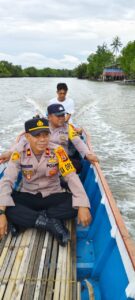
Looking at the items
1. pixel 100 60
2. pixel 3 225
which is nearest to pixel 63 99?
pixel 3 225

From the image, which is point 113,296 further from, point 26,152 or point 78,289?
point 26,152

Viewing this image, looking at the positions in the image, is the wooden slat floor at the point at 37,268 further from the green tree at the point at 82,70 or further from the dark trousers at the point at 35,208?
the green tree at the point at 82,70

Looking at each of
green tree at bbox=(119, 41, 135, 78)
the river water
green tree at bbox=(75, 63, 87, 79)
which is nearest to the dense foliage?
green tree at bbox=(75, 63, 87, 79)

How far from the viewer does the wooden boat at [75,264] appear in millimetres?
2049

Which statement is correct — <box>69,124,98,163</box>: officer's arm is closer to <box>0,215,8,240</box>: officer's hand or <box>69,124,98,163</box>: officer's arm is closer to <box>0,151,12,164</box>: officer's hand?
<box>0,151,12,164</box>: officer's hand

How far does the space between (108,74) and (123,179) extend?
239 ft

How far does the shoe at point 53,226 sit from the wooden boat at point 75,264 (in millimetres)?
60

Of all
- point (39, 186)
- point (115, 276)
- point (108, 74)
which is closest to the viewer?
point (115, 276)

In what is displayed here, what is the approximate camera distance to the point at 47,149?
288cm

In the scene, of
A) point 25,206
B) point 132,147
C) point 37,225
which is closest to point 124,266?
point 37,225

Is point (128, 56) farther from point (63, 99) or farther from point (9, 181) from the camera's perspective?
point (9, 181)

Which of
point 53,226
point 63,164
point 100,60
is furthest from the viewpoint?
point 100,60

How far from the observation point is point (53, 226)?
269 cm

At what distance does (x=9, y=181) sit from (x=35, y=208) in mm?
402
